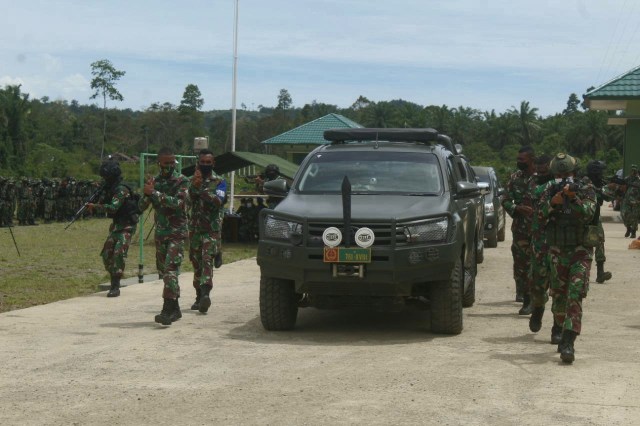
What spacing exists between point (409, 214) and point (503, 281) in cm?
640

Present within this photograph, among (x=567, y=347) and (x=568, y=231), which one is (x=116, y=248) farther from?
(x=567, y=347)

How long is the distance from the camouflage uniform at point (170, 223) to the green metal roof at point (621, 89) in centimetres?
2660

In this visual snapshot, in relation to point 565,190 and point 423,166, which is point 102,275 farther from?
point 565,190

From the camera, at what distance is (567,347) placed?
8641 mm

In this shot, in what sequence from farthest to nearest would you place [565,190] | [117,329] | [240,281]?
[240,281]
[117,329]
[565,190]

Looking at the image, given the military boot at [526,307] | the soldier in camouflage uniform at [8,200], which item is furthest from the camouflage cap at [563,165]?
the soldier in camouflage uniform at [8,200]

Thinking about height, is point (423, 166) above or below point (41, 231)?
above

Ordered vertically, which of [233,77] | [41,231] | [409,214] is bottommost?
[41,231]

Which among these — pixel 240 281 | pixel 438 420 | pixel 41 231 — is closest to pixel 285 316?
pixel 438 420

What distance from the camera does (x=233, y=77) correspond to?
110ft

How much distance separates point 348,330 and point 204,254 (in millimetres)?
2046

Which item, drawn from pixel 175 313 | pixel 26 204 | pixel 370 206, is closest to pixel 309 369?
pixel 370 206

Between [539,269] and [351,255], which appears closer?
[351,255]

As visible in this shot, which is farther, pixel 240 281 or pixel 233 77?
pixel 233 77
